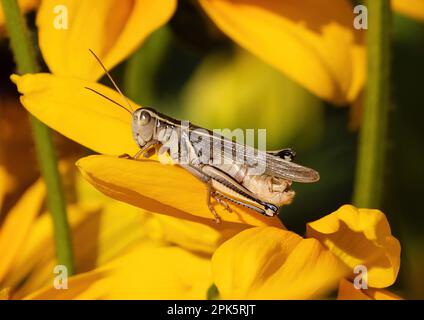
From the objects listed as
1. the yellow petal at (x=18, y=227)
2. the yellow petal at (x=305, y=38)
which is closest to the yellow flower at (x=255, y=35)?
the yellow petal at (x=305, y=38)

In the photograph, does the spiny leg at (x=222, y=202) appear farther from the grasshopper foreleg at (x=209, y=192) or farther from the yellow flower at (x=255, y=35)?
the yellow flower at (x=255, y=35)

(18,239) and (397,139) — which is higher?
(397,139)

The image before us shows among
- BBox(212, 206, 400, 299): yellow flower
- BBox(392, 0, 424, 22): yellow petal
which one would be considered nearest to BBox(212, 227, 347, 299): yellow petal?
BBox(212, 206, 400, 299): yellow flower

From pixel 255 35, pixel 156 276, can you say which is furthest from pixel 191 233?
pixel 255 35

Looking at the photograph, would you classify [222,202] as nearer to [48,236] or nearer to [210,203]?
[210,203]
